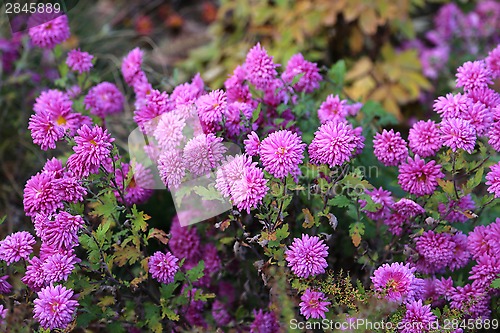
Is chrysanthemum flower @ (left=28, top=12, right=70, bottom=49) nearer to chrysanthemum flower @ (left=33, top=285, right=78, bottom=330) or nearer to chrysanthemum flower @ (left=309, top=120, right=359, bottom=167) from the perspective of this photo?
chrysanthemum flower @ (left=33, top=285, right=78, bottom=330)

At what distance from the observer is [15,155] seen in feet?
9.77

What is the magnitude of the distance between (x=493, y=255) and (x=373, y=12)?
6.42ft

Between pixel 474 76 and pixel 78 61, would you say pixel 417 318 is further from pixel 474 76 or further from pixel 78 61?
pixel 78 61

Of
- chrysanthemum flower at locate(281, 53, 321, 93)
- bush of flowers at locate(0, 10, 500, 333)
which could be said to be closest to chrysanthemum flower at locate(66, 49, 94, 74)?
bush of flowers at locate(0, 10, 500, 333)

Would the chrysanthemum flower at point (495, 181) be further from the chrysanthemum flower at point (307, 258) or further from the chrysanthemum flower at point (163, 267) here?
the chrysanthemum flower at point (163, 267)

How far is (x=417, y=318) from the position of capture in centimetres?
159

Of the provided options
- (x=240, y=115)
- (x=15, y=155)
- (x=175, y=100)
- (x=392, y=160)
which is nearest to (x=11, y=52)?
(x=15, y=155)

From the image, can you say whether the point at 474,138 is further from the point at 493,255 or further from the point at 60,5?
the point at 60,5

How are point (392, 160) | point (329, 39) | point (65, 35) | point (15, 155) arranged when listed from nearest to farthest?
point (392, 160) → point (65, 35) → point (15, 155) → point (329, 39)

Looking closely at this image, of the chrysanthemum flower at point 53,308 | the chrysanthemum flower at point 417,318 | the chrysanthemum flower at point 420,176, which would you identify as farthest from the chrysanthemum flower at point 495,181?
the chrysanthemum flower at point 53,308

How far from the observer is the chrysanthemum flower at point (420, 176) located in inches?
68.1

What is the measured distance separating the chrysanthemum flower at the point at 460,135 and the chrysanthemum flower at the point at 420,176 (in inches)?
3.8

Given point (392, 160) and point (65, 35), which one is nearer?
point (392, 160)

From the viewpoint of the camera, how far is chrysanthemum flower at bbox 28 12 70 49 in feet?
6.68
